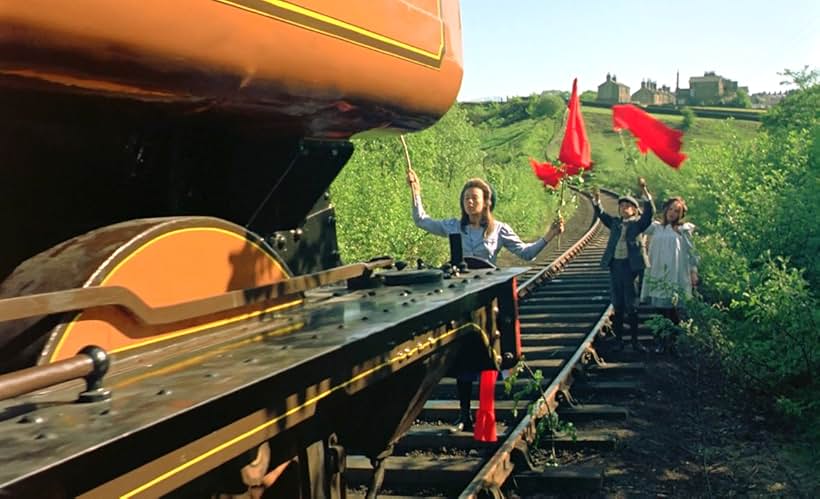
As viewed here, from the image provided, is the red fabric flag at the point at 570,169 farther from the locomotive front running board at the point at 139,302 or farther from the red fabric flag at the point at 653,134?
the locomotive front running board at the point at 139,302

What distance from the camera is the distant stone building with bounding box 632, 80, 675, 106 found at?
13138 centimetres

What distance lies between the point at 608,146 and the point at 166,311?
74.7 m

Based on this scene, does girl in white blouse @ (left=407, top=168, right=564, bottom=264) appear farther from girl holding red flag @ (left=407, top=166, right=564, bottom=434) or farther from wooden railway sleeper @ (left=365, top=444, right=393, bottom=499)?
wooden railway sleeper @ (left=365, top=444, right=393, bottom=499)

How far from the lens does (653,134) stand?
579cm

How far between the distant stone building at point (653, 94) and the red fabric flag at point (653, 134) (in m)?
129

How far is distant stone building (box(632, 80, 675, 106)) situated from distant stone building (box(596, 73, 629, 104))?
3078 mm

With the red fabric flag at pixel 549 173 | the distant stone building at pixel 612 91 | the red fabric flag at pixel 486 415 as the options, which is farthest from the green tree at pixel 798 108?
the distant stone building at pixel 612 91

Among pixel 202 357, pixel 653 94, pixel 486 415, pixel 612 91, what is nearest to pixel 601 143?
pixel 612 91

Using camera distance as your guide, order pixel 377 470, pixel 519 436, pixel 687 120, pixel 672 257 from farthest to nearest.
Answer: pixel 687 120 < pixel 672 257 < pixel 519 436 < pixel 377 470

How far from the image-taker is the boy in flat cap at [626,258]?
992 cm

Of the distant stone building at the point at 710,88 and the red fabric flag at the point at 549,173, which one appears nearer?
the red fabric flag at the point at 549,173

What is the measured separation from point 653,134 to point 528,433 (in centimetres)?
215

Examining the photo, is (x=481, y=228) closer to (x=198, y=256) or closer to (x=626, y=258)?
(x=626, y=258)

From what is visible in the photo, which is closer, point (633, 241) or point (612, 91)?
point (633, 241)
